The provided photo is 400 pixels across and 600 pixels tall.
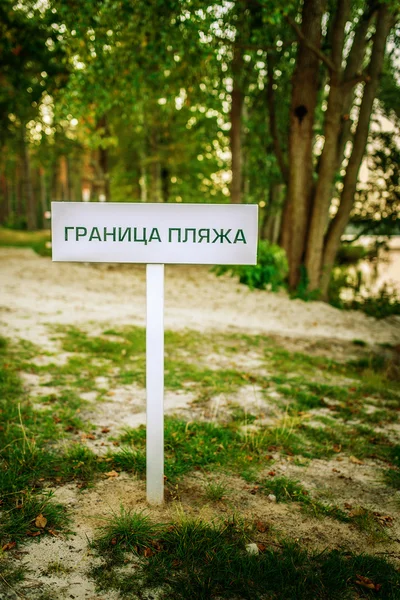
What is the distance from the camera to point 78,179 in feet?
150

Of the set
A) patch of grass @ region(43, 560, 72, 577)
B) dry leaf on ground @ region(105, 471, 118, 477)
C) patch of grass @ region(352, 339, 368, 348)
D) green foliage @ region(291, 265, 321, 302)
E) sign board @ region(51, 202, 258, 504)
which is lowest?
patch of grass @ region(352, 339, 368, 348)

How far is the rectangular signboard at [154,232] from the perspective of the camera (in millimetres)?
2871

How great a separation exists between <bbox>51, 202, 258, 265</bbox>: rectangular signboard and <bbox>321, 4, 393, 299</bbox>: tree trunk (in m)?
8.57

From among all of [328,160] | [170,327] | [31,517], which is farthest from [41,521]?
[328,160]

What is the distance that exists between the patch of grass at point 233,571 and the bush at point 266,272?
8751 millimetres

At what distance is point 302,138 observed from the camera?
10562 mm

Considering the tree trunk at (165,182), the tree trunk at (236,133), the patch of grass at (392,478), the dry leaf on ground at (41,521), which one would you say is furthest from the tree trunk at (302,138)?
the tree trunk at (165,182)

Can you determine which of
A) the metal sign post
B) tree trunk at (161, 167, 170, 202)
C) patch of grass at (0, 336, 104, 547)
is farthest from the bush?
tree trunk at (161, 167, 170, 202)

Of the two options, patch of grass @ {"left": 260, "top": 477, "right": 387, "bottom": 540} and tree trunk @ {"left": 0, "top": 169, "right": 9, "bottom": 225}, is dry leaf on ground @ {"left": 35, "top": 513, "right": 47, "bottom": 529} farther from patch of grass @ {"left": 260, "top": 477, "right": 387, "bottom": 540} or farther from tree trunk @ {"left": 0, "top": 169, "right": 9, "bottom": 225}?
tree trunk @ {"left": 0, "top": 169, "right": 9, "bottom": 225}

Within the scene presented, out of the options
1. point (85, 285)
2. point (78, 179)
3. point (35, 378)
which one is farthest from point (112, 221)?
point (78, 179)

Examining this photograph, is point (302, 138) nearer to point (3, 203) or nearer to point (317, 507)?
point (317, 507)

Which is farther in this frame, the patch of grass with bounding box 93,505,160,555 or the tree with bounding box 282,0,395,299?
the tree with bounding box 282,0,395,299

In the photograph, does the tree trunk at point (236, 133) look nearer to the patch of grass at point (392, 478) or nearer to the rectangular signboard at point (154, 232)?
the patch of grass at point (392, 478)

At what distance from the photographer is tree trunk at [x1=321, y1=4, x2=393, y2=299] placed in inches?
391
